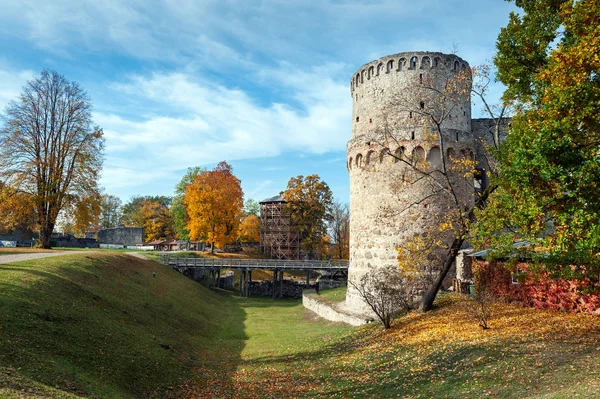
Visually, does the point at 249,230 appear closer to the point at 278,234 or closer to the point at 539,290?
the point at 278,234

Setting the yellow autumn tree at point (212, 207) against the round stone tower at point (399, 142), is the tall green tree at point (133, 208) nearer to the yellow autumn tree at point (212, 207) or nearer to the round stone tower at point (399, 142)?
the yellow autumn tree at point (212, 207)

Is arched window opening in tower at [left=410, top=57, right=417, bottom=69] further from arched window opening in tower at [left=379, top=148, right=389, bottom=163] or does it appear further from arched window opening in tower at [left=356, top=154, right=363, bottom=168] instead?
arched window opening in tower at [left=356, top=154, right=363, bottom=168]

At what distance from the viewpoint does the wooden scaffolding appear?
161ft

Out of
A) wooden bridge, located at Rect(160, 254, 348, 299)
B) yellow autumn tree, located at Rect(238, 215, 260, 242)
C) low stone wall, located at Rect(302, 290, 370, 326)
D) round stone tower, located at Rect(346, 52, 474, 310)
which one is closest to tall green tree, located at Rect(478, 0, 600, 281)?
round stone tower, located at Rect(346, 52, 474, 310)

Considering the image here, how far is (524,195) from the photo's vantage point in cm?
823

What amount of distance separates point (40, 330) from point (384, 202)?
14458 mm

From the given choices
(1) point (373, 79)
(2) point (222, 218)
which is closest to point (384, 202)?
(1) point (373, 79)

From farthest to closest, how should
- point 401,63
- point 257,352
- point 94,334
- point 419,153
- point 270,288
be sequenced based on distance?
1. point 270,288
2. point 401,63
3. point 419,153
4. point 257,352
5. point 94,334

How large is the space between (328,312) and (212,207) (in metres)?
23.9

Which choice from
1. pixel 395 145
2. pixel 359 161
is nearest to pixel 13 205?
pixel 359 161

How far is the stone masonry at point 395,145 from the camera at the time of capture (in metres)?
19.6

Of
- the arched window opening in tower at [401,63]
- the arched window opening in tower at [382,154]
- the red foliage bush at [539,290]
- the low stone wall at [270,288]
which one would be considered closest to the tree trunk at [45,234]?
the low stone wall at [270,288]

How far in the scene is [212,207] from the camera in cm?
4325

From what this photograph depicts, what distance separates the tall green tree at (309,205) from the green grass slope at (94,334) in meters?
25.8
